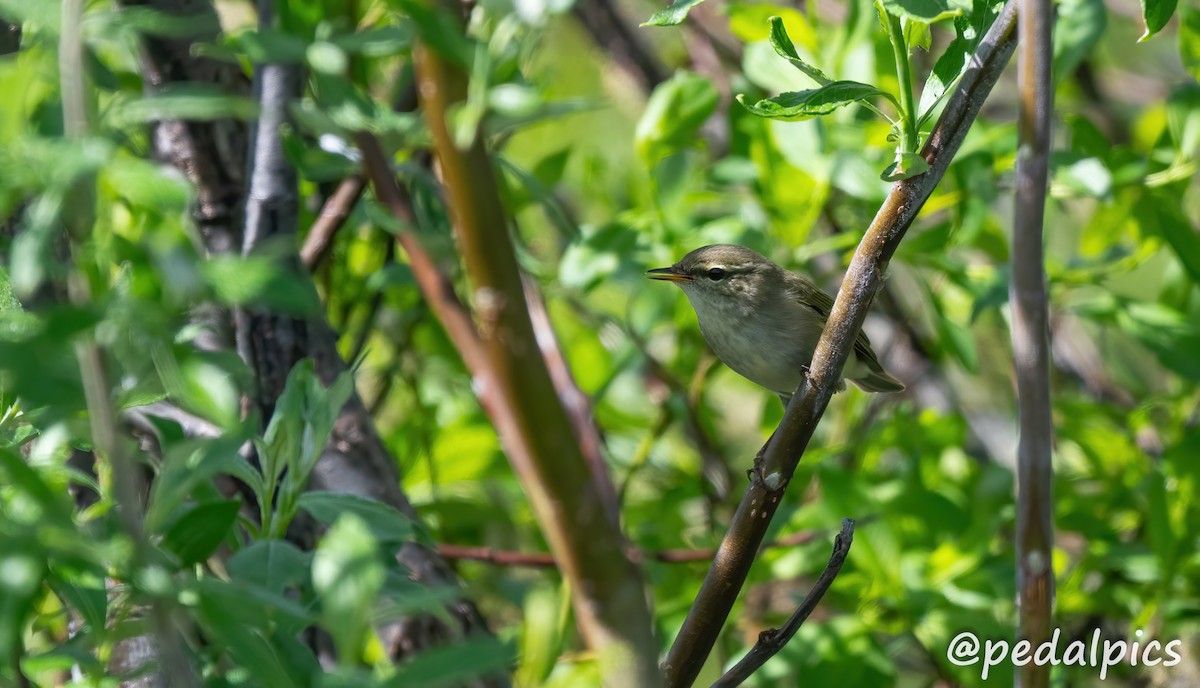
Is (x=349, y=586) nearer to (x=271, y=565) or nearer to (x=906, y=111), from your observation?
(x=271, y=565)

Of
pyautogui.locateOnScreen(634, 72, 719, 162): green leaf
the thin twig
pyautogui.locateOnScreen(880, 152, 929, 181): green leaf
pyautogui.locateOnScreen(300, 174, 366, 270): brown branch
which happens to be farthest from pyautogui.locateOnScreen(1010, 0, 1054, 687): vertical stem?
the thin twig

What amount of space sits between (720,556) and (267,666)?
2.19 feet

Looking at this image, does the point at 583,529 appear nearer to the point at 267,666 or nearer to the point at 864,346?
the point at 267,666

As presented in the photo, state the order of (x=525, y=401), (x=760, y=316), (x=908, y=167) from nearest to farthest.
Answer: (x=525, y=401), (x=908, y=167), (x=760, y=316)

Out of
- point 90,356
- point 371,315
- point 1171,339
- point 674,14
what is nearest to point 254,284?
point 90,356

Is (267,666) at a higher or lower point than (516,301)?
lower

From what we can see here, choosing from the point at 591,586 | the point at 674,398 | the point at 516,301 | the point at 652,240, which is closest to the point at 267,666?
the point at 591,586

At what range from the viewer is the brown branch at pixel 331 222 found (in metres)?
2.65

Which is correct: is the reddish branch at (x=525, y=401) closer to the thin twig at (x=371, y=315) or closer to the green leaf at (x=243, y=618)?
the green leaf at (x=243, y=618)

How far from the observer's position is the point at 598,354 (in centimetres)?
318

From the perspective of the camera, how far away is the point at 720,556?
1.57m

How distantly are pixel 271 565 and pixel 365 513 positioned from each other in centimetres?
16

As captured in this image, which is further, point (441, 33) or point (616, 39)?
point (616, 39)

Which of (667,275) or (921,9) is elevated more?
(921,9)
